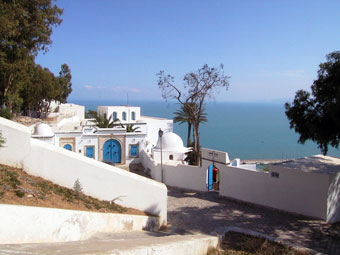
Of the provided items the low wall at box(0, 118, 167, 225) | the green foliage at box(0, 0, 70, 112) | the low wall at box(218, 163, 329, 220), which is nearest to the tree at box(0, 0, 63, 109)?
the green foliage at box(0, 0, 70, 112)

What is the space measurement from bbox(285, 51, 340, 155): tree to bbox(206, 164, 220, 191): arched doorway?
5592 mm

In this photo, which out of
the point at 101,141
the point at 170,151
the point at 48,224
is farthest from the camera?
the point at 170,151

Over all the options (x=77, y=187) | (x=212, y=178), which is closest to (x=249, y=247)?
(x=77, y=187)

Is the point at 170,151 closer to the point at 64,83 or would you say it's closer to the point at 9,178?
the point at 9,178

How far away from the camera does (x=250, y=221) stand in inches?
459

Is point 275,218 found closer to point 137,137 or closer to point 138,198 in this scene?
point 138,198

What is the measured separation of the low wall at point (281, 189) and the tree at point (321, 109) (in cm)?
144

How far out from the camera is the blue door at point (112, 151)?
2420 cm

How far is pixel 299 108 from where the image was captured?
11820 mm

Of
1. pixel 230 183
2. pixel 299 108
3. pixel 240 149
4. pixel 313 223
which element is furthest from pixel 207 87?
pixel 240 149

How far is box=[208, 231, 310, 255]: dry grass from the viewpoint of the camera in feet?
25.2

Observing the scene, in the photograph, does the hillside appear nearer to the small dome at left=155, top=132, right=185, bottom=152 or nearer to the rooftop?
the rooftop

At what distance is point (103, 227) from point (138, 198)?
8.84ft

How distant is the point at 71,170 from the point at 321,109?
344 inches
